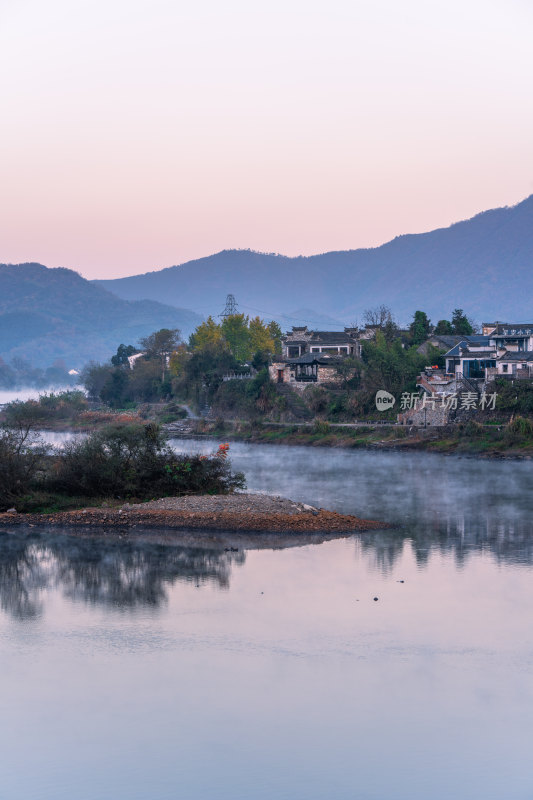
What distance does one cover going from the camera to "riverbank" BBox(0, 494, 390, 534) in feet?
63.2

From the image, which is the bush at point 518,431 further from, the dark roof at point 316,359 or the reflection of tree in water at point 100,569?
the reflection of tree in water at point 100,569

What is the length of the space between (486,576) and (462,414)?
22.6m

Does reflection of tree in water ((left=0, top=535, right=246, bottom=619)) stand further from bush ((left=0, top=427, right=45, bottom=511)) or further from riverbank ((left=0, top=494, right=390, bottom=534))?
bush ((left=0, top=427, right=45, bottom=511))

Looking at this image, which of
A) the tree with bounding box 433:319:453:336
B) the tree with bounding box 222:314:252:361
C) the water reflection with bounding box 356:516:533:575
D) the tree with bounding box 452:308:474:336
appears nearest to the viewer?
the water reflection with bounding box 356:516:533:575

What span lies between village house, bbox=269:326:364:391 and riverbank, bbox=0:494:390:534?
81.6 feet

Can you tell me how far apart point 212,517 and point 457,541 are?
17.7ft

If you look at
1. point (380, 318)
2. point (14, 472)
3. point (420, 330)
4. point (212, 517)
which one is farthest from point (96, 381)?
point (212, 517)

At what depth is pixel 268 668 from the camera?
11.5 meters

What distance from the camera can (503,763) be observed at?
903 centimetres

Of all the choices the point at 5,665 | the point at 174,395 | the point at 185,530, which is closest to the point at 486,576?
the point at 185,530

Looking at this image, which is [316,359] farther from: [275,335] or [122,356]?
[122,356]

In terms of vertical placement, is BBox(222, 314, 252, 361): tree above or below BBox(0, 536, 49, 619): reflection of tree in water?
above

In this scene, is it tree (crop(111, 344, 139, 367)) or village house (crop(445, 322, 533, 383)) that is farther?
tree (crop(111, 344, 139, 367))

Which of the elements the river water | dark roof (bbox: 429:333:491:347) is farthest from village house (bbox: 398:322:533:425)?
the river water
